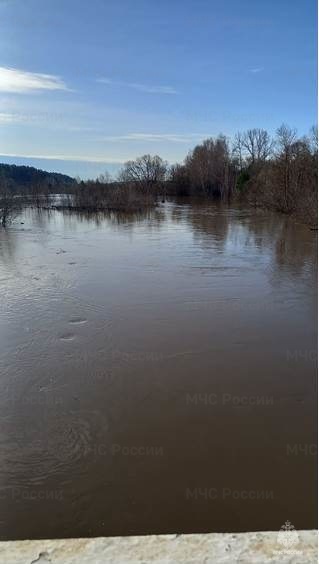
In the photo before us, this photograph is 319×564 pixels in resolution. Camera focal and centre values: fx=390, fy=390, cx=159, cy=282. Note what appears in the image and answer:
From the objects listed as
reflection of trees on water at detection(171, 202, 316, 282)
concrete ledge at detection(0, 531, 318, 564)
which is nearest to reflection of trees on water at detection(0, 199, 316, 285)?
reflection of trees on water at detection(171, 202, 316, 282)

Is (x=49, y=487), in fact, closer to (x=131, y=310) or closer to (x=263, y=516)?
(x=263, y=516)

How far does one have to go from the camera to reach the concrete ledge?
165 cm

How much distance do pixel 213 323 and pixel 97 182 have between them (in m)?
45.8

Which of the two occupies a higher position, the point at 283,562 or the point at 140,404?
the point at 283,562

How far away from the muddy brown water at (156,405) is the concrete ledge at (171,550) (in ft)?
4.45

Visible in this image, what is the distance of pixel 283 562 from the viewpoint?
163 cm

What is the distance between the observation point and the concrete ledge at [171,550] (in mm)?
1653

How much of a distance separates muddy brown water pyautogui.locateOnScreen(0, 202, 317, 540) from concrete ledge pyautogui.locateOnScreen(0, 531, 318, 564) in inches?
53.4

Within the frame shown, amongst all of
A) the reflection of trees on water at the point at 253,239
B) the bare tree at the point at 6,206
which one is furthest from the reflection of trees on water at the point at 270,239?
the bare tree at the point at 6,206

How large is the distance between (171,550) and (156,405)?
2.80 meters

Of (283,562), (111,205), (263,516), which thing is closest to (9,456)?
(263,516)

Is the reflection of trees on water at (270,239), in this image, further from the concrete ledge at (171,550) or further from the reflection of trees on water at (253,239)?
the concrete ledge at (171,550)

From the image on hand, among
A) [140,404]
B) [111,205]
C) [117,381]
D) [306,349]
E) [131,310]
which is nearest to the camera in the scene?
[140,404]

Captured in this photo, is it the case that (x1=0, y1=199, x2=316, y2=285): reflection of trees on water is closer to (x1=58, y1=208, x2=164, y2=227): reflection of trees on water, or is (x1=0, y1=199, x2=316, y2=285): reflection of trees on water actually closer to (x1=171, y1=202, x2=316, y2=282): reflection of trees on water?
(x1=171, y1=202, x2=316, y2=282): reflection of trees on water
